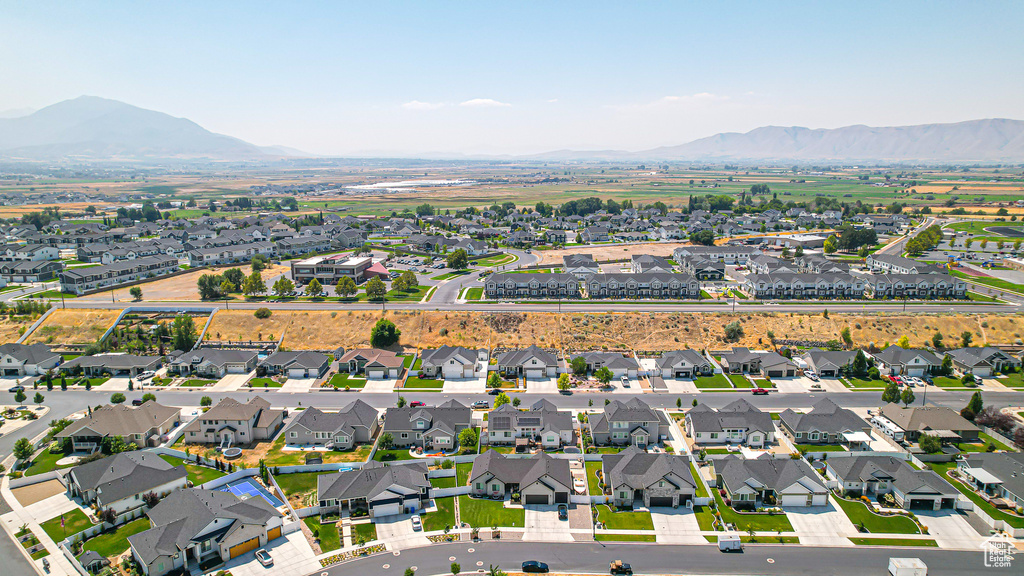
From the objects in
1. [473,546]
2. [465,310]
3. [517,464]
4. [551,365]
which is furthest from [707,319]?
[473,546]

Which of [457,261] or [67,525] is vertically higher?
[457,261]

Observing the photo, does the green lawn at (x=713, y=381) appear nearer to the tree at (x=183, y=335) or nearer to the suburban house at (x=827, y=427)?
the suburban house at (x=827, y=427)

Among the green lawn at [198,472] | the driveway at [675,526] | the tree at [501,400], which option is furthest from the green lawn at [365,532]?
the driveway at [675,526]

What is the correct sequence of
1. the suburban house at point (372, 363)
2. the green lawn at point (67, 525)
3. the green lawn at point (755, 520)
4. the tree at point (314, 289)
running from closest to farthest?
the green lawn at point (67, 525) → the green lawn at point (755, 520) → the suburban house at point (372, 363) → the tree at point (314, 289)

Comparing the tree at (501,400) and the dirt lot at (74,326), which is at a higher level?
the dirt lot at (74,326)

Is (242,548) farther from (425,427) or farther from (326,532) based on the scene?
(425,427)

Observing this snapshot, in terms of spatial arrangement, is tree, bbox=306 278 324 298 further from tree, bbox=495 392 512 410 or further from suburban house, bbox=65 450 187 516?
suburban house, bbox=65 450 187 516

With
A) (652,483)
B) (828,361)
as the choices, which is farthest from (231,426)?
(828,361)

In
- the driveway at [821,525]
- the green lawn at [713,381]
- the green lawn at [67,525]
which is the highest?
the green lawn at [713,381]
